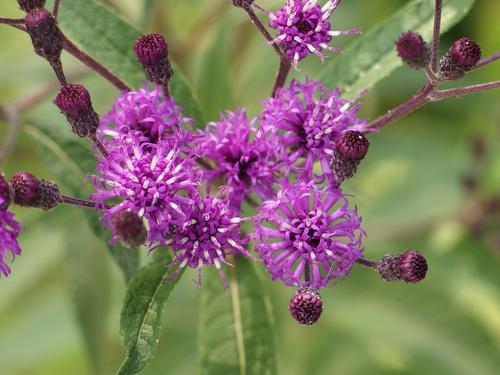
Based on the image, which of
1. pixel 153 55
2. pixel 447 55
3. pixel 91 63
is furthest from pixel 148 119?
pixel 447 55

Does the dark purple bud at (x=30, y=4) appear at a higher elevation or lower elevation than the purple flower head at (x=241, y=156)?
higher

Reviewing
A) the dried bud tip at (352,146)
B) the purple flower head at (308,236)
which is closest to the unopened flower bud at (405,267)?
the purple flower head at (308,236)

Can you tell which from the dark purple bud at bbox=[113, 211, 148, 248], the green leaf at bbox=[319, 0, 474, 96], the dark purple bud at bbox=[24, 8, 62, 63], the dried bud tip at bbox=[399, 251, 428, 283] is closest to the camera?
the dark purple bud at bbox=[113, 211, 148, 248]

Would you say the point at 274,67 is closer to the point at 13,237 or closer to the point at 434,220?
the point at 434,220

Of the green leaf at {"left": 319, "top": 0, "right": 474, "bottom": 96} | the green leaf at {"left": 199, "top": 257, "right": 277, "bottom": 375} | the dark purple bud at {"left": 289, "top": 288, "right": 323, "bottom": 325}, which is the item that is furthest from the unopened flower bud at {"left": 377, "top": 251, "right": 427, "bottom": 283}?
the green leaf at {"left": 319, "top": 0, "right": 474, "bottom": 96}

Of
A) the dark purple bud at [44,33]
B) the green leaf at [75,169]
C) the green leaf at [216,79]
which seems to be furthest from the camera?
the green leaf at [216,79]

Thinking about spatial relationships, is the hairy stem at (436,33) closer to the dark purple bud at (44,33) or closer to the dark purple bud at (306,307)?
the dark purple bud at (306,307)

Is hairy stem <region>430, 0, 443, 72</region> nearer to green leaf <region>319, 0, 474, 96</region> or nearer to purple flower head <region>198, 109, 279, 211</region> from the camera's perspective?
green leaf <region>319, 0, 474, 96</region>
